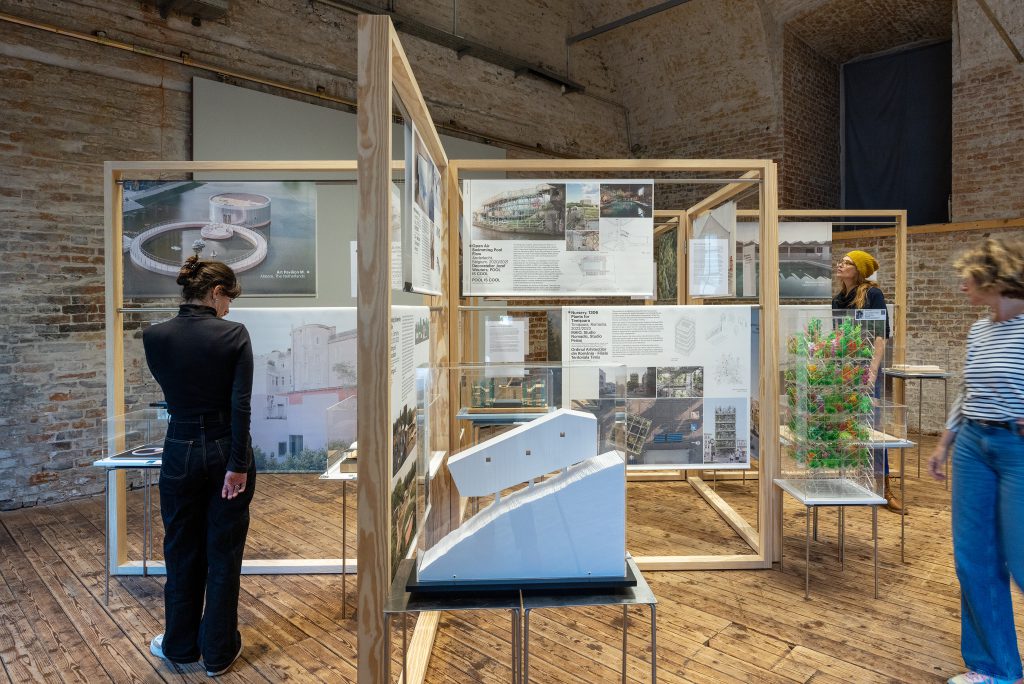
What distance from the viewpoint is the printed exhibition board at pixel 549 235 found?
3463 mm

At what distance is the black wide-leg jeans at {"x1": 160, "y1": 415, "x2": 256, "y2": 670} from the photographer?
243 cm

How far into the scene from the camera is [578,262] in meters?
3.50

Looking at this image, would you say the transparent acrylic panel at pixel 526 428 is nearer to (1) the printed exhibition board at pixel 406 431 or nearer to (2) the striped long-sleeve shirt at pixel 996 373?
(1) the printed exhibition board at pixel 406 431

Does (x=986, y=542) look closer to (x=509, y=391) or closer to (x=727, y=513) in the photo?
(x=509, y=391)

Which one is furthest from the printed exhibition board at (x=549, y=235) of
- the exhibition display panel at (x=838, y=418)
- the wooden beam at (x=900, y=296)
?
the wooden beam at (x=900, y=296)

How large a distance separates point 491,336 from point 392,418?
168 centimetres

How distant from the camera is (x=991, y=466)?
7.25 feet

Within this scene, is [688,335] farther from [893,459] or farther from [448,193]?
[893,459]

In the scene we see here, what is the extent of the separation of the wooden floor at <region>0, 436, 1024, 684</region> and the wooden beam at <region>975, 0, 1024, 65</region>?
213 inches

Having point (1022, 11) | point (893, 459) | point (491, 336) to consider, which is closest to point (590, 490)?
point (491, 336)

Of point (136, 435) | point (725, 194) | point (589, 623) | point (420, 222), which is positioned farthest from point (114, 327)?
point (725, 194)

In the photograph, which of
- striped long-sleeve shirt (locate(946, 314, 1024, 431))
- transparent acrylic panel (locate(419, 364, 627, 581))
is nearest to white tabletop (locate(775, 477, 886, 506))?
striped long-sleeve shirt (locate(946, 314, 1024, 431))

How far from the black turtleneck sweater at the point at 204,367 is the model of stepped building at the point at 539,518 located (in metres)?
1.15

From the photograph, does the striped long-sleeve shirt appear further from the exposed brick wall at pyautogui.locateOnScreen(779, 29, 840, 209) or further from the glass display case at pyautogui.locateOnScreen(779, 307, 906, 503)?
the exposed brick wall at pyautogui.locateOnScreen(779, 29, 840, 209)
